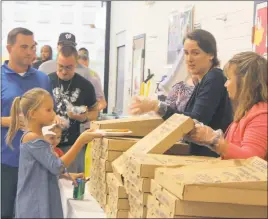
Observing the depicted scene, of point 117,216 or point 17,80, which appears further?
point 17,80

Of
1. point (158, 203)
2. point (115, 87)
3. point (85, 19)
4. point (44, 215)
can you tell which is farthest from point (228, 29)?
point (85, 19)

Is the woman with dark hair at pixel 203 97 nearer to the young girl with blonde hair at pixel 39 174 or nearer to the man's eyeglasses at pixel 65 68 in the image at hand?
the young girl with blonde hair at pixel 39 174

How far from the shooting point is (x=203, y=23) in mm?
3268

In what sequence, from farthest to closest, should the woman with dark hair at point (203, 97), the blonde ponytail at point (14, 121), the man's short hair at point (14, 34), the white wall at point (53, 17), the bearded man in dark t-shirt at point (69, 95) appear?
the white wall at point (53, 17)
the bearded man in dark t-shirt at point (69, 95)
the man's short hair at point (14, 34)
the blonde ponytail at point (14, 121)
the woman with dark hair at point (203, 97)

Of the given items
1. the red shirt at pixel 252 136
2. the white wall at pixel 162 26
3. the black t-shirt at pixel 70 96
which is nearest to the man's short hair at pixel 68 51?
the black t-shirt at pixel 70 96

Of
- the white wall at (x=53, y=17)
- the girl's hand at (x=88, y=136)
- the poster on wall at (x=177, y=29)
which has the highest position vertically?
the white wall at (x=53, y=17)

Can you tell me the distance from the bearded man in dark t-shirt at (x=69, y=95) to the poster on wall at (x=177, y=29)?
104cm

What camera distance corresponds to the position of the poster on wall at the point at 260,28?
234 centimetres

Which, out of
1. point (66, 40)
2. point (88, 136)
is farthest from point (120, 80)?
point (88, 136)

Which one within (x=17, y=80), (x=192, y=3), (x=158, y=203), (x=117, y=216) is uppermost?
(x=192, y=3)

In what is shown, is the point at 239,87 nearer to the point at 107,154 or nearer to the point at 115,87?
the point at 107,154

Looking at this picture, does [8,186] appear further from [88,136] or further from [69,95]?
[88,136]

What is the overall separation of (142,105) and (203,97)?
244mm

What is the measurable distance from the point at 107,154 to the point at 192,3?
2.03 m
